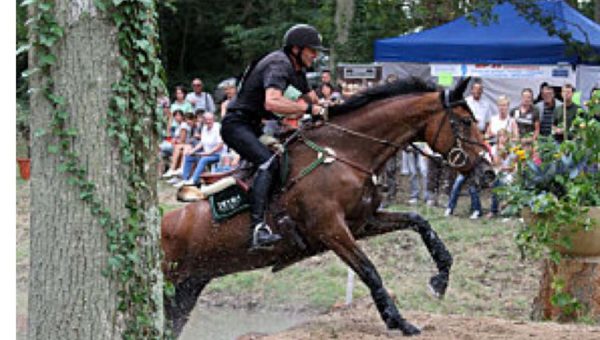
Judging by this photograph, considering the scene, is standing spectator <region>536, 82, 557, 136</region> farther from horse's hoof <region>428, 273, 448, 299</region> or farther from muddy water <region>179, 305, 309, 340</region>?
horse's hoof <region>428, 273, 448, 299</region>

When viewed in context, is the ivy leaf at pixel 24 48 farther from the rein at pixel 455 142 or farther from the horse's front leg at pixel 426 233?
the horse's front leg at pixel 426 233

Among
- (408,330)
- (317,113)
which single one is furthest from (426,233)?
(317,113)

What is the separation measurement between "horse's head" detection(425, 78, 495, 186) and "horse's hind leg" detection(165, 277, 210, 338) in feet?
7.58

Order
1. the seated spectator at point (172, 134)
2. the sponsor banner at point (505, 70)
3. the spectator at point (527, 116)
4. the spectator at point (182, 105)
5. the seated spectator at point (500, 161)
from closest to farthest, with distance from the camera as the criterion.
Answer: the seated spectator at point (500, 161)
the spectator at point (527, 116)
the sponsor banner at point (505, 70)
the seated spectator at point (172, 134)
the spectator at point (182, 105)

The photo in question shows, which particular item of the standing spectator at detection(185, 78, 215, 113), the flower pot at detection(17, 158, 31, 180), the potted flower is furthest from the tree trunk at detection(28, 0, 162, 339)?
the flower pot at detection(17, 158, 31, 180)

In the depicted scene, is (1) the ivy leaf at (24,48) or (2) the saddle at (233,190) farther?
(2) the saddle at (233,190)

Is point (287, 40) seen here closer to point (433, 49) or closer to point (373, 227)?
point (373, 227)

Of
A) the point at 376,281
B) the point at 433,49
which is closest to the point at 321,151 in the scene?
the point at 376,281

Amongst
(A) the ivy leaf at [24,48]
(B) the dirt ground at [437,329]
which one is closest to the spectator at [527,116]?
(B) the dirt ground at [437,329]

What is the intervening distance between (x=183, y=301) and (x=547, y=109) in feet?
23.1

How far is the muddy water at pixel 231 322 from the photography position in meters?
9.33

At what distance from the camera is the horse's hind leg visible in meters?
7.98

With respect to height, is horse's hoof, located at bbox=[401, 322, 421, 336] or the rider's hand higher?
the rider's hand

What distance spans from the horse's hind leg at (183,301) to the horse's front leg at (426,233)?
1589mm
